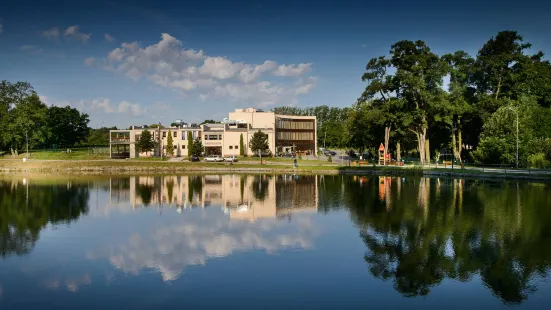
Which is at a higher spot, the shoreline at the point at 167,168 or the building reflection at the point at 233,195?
the shoreline at the point at 167,168

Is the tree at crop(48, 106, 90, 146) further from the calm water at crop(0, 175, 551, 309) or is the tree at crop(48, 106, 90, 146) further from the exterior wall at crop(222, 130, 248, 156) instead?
the calm water at crop(0, 175, 551, 309)

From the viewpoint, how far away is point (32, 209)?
39.2 m

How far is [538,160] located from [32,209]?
210ft

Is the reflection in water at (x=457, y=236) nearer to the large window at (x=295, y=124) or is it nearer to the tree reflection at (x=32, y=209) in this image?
the tree reflection at (x=32, y=209)

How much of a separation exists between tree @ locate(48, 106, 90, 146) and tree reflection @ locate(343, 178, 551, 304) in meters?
Result: 105

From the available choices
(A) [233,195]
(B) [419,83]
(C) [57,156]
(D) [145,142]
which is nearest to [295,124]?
(D) [145,142]

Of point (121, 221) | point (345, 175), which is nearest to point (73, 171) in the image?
point (345, 175)

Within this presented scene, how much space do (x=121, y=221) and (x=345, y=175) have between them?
46.9 metres

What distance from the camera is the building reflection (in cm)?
3934

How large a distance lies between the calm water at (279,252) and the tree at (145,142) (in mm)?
57795

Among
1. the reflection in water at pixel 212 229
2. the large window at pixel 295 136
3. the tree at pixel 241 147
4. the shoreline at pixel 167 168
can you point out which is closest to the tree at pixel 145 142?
the shoreline at pixel 167 168

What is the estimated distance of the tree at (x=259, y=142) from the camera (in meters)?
102

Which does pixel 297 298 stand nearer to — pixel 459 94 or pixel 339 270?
pixel 339 270

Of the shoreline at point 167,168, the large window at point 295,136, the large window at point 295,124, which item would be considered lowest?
the shoreline at point 167,168
